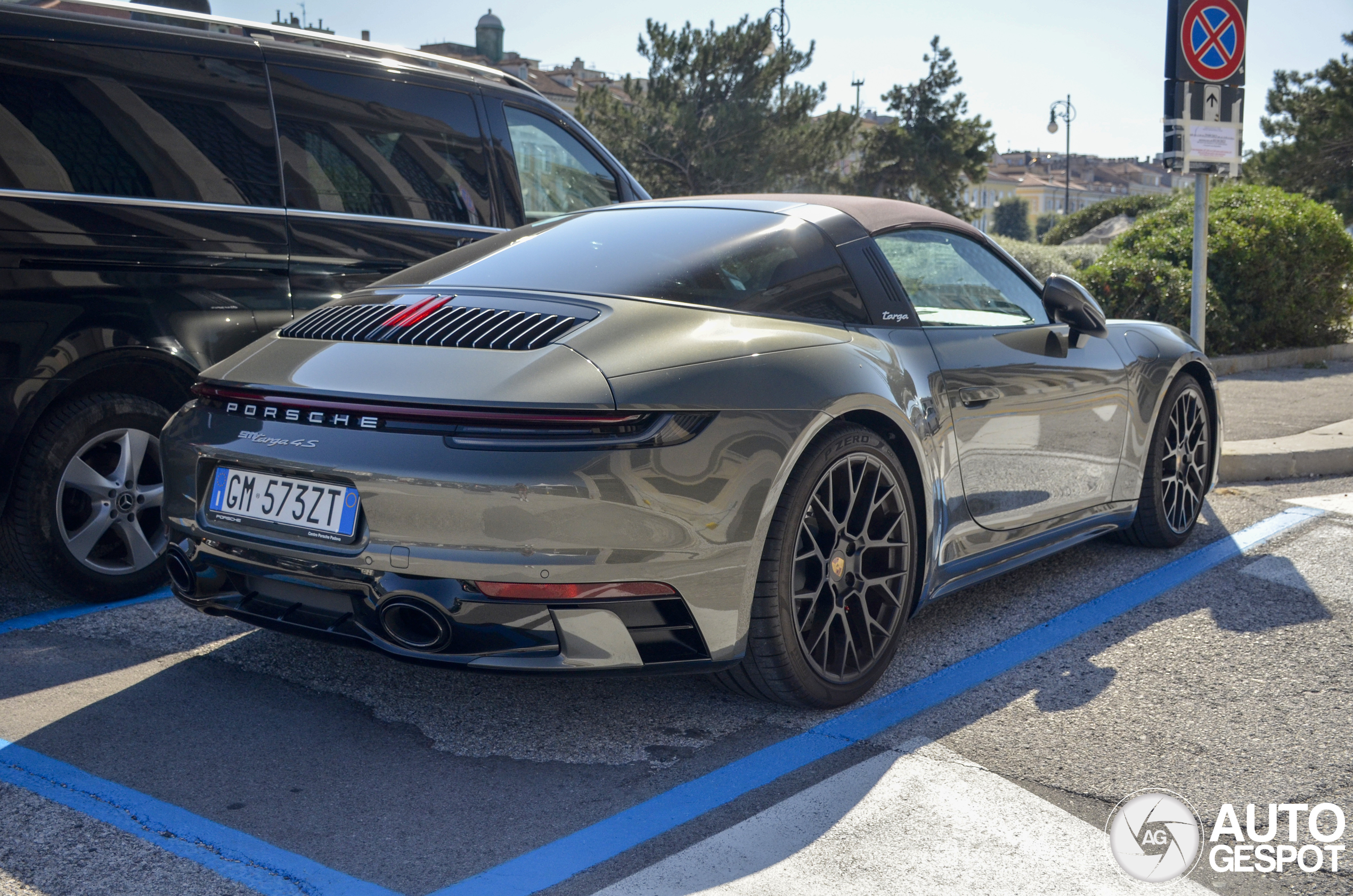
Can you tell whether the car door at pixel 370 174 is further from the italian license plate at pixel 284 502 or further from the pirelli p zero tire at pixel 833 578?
the pirelli p zero tire at pixel 833 578

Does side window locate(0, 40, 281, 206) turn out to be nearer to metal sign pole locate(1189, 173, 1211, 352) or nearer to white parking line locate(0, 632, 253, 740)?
white parking line locate(0, 632, 253, 740)

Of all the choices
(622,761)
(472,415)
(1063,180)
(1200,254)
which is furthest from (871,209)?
(1063,180)

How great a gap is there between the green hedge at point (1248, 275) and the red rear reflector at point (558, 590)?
9.39m

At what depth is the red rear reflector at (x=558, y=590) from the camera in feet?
8.85

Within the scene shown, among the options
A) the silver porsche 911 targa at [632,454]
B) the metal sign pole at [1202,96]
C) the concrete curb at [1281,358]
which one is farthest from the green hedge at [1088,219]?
the silver porsche 911 targa at [632,454]

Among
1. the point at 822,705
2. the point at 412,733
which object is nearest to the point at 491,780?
the point at 412,733

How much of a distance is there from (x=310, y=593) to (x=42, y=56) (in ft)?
7.31

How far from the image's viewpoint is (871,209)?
3887mm

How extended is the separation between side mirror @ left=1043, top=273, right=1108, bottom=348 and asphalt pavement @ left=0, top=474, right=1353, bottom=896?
1.01 m

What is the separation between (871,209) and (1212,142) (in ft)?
15.5

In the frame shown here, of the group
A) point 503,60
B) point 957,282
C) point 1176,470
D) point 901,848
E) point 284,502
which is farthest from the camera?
point 503,60

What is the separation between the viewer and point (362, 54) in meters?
5.15

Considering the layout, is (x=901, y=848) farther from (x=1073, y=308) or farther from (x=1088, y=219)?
(x=1088, y=219)

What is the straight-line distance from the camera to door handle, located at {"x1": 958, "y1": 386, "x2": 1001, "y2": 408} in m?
3.71
